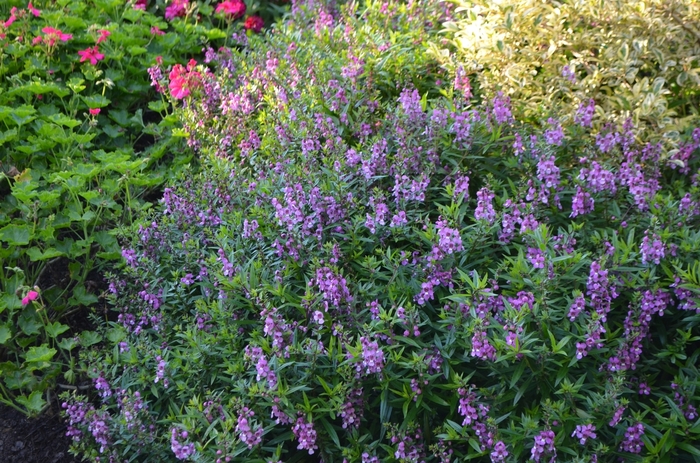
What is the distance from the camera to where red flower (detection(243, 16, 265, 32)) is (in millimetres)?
5715

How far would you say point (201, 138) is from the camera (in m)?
4.30

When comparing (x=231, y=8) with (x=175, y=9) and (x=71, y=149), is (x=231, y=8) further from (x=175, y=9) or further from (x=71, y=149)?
(x=71, y=149)

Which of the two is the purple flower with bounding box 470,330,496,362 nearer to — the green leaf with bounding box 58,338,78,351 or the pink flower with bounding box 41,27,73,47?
the green leaf with bounding box 58,338,78,351

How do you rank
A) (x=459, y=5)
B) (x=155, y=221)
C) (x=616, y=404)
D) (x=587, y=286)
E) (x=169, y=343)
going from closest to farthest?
1. (x=616, y=404)
2. (x=587, y=286)
3. (x=169, y=343)
4. (x=155, y=221)
5. (x=459, y=5)

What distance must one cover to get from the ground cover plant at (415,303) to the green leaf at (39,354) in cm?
28

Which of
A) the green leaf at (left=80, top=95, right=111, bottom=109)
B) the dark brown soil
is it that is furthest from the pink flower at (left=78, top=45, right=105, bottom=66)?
the dark brown soil

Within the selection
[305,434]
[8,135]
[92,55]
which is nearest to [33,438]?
[305,434]

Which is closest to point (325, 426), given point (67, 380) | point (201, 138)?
point (67, 380)

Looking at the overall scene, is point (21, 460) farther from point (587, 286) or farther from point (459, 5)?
point (459, 5)

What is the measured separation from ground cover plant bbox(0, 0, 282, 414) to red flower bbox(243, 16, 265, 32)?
0.04 feet

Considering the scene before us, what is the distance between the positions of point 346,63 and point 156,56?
164 centimetres

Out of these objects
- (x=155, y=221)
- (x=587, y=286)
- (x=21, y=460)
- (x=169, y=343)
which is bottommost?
(x=21, y=460)

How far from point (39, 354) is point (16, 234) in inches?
25.2

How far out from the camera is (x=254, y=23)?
579cm
